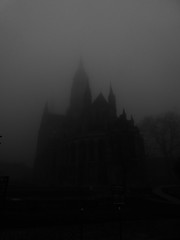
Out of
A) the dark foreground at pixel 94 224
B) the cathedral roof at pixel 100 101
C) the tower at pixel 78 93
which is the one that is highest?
the tower at pixel 78 93

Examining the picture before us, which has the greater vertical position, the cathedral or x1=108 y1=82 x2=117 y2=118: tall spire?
x1=108 y1=82 x2=117 y2=118: tall spire

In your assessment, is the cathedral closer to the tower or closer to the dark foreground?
the tower

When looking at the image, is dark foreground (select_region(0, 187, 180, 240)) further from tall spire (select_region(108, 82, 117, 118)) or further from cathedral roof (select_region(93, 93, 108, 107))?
cathedral roof (select_region(93, 93, 108, 107))

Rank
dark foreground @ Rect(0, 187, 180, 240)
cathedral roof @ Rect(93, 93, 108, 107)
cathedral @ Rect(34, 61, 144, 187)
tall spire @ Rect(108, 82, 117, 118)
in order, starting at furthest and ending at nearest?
tall spire @ Rect(108, 82, 117, 118)
cathedral roof @ Rect(93, 93, 108, 107)
cathedral @ Rect(34, 61, 144, 187)
dark foreground @ Rect(0, 187, 180, 240)

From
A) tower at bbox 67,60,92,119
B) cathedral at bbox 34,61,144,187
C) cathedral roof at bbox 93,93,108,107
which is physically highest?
tower at bbox 67,60,92,119

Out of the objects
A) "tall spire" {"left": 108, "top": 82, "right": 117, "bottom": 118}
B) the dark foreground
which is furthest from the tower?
the dark foreground

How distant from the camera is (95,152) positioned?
2451 inches

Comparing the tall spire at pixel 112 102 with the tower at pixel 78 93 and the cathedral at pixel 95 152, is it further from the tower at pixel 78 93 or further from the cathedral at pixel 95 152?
the tower at pixel 78 93

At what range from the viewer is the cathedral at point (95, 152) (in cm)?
5816

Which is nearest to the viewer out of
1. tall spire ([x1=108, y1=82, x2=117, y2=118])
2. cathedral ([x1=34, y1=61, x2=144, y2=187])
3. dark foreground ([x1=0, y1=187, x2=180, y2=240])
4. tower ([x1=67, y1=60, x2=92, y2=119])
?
dark foreground ([x1=0, y1=187, x2=180, y2=240])

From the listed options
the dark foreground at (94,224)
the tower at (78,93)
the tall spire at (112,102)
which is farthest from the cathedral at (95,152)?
the dark foreground at (94,224)

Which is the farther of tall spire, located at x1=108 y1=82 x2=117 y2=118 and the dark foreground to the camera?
tall spire, located at x1=108 y1=82 x2=117 y2=118

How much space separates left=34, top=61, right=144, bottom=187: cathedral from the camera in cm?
5816

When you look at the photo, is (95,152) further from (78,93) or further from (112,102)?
(78,93)
